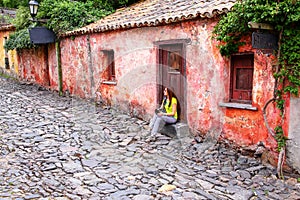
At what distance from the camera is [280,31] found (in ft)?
15.3

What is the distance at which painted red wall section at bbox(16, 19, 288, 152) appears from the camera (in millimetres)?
5387

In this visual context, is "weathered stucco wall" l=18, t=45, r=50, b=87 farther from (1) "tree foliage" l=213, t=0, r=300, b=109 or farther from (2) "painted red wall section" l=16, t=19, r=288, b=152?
(1) "tree foliage" l=213, t=0, r=300, b=109

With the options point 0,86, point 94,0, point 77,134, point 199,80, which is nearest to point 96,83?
point 77,134

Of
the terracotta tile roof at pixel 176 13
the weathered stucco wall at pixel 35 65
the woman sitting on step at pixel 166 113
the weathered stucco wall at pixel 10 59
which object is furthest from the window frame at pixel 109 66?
the weathered stucco wall at pixel 10 59

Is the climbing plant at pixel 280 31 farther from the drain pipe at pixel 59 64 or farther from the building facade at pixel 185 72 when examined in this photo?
the drain pipe at pixel 59 64

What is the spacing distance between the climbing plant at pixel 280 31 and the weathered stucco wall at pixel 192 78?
0.24m

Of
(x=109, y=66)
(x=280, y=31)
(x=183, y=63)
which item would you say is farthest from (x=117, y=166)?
(x=109, y=66)

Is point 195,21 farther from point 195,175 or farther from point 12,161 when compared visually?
point 12,161

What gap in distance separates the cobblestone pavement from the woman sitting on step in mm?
367

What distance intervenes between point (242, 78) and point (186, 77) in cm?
143

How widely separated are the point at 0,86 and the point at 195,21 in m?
12.7

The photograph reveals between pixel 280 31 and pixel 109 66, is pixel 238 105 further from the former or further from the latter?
pixel 109 66

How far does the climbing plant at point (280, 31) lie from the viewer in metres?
4.33

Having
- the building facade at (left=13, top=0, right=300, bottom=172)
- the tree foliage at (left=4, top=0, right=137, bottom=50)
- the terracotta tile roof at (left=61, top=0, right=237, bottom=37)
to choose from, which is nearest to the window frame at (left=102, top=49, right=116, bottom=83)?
the building facade at (left=13, top=0, right=300, bottom=172)
